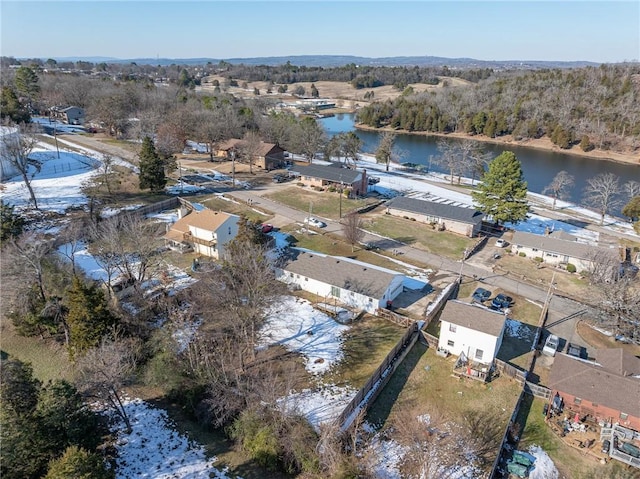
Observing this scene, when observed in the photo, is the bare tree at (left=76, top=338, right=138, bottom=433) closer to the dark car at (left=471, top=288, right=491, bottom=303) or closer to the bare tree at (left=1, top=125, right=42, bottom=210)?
the dark car at (left=471, top=288, right=491, bottom=303)

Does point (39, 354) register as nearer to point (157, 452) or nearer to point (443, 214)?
point (157, 452)

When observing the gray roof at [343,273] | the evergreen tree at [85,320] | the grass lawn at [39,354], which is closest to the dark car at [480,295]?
the gray roof at [343,273]

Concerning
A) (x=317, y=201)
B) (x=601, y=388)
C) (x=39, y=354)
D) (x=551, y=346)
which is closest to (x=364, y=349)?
(x=551, y=346)

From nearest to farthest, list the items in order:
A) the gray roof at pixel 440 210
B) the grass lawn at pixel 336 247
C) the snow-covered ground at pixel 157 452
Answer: the snow-covered ground at pixel 157 452 < the grass lawn at pixel 336 247 < the gray roof at pixel 440 210

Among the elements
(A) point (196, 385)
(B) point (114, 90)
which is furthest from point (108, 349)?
(B) point (114, 90)

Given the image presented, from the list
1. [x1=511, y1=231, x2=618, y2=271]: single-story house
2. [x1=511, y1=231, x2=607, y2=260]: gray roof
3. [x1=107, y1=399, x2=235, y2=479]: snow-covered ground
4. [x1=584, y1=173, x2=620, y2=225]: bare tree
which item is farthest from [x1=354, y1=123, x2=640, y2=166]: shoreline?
[x1=107, y1=399, x2=235, y2=479]: snow-covered ground

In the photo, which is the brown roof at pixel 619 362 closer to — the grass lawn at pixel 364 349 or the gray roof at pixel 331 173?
the grass lawn at pixel 364 349
